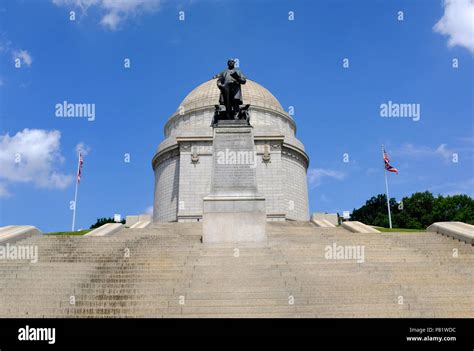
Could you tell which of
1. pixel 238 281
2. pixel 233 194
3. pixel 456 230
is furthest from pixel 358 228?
pixel 238 281

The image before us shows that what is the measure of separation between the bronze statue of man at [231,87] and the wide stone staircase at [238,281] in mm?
5492

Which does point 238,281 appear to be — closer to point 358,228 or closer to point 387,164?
point 358,228

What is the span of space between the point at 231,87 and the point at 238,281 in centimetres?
854

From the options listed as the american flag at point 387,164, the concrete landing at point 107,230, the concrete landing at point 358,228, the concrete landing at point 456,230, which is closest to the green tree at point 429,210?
the american flag at point 387,164

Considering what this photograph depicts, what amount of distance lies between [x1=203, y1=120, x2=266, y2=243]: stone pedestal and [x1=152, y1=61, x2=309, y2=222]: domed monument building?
14747 mm

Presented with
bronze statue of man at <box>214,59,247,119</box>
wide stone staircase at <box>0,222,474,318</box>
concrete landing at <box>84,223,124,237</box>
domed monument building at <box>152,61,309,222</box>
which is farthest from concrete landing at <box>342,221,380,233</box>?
domed monument building at <box>152,61,309,222</box>

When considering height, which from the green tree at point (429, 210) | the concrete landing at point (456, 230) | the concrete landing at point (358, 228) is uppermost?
the green tree at point (429, 210)

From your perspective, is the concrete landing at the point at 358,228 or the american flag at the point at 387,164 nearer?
the concrete landing at the point at 358,228

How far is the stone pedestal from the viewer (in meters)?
14.3

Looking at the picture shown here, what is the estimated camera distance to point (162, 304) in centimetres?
957

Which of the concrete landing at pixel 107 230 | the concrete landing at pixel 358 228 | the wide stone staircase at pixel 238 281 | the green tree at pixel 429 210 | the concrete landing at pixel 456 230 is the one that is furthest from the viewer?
the green tree at pixel 429 210

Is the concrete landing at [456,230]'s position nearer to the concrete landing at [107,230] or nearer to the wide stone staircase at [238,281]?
the wide stone staircase at [238,281]

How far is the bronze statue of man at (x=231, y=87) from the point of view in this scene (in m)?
16.5

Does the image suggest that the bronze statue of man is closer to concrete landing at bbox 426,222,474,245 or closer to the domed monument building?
concrete landing at bbox 426,222,474,245
